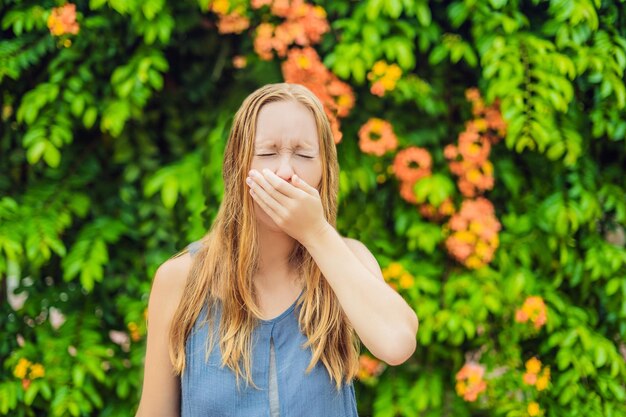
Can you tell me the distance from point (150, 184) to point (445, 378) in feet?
4.56

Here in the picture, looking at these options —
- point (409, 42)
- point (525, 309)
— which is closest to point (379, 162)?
point (409, 42)

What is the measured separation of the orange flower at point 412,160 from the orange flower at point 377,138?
0.18ft

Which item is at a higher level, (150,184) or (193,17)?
(193,17)

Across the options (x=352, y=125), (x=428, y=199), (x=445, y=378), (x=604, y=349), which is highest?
(x=352, y=125)

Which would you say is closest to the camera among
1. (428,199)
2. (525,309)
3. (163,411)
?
(163,411)

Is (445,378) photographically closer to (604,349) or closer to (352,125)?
(604,349)

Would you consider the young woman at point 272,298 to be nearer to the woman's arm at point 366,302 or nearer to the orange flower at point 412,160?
the woman's arm at point 366,302

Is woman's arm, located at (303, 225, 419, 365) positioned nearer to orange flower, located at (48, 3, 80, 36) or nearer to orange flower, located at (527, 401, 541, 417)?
orange flower, located at (527, 401, 541, 417)

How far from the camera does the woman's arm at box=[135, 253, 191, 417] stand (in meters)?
1.52

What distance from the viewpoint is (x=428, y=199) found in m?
2.68

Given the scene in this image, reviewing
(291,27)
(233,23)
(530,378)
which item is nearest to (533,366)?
(530,378)

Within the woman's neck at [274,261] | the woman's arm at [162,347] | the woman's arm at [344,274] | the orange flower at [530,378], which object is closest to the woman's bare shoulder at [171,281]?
the woman's arm at [162,347]

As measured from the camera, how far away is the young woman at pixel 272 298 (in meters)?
1.38

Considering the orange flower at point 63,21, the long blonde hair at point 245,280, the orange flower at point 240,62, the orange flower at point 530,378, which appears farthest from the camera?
the orange flower at point 240,62
